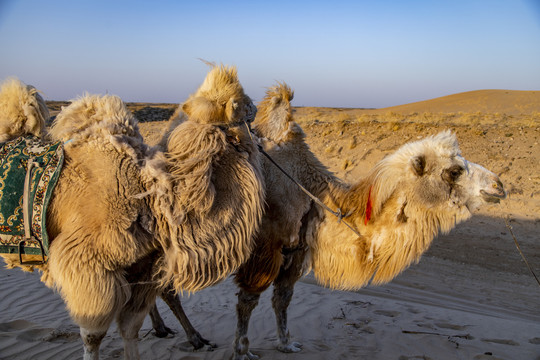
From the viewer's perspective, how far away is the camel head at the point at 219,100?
3.14 metres

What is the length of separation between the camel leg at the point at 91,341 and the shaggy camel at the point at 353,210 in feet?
4.10

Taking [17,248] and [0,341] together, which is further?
[0,341]

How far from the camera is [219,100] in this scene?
3.16m

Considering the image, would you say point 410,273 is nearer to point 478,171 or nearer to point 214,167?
point 478,171

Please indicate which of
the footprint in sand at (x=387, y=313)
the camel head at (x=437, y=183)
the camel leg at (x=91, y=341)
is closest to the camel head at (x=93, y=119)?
the camel leg at (x=91, y=341)

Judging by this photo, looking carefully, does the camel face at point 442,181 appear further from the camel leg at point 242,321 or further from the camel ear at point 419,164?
the camel leg at point 242,321

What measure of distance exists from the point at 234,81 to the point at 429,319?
4009 mm

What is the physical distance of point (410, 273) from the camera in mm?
7723

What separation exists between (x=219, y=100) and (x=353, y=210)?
4.83ft

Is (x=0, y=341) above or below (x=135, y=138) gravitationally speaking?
below

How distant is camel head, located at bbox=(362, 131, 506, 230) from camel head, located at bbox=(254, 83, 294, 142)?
1.08 metres

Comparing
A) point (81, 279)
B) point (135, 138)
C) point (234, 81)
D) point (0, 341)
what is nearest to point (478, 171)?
point (234, 81)

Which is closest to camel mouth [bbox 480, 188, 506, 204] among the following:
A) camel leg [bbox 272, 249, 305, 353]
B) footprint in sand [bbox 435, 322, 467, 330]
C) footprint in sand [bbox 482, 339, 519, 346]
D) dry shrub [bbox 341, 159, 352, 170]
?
camel leg [bbox 272, 249, 305, 353]

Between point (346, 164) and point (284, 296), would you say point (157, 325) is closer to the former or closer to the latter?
point (284, 296)
